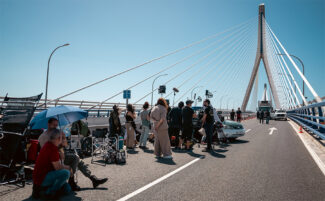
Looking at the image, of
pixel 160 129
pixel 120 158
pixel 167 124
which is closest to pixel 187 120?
pixel 167 124

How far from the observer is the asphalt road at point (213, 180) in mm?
4121

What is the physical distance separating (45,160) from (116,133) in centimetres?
503

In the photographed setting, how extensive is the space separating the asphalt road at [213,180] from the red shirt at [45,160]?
54cm

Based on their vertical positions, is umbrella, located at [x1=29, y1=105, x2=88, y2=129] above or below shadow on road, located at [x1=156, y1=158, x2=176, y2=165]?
above

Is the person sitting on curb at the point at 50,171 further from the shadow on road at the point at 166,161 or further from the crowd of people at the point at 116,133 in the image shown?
the shadow on road at the point at 166,161

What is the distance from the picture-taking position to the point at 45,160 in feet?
12.8

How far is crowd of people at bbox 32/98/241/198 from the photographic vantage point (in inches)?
154

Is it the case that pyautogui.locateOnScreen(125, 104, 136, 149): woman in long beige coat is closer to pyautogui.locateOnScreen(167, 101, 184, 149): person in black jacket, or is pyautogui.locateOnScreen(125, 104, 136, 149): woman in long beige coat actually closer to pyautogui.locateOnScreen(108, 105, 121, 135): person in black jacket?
pyautogui.locateOnScreen(108, 105, 121, 135): person in black jacket

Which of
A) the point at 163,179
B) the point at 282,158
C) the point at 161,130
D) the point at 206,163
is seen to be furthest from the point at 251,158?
the point at 163,179

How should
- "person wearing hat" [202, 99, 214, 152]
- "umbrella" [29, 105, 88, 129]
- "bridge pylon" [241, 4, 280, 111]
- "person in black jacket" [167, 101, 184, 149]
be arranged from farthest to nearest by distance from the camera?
"bridge pylon" [241, 4, 280, 111] < "person in black jacket" [167, 101, 184, 149] < "person wearing hat" [202, 99, 214, 152] < "umbrella" [29, 105, 88, 129]

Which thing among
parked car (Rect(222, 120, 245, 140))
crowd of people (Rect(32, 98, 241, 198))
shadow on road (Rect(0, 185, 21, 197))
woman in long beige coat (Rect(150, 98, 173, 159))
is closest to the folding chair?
shadow on road (Rect(0, 185, 21, 197))

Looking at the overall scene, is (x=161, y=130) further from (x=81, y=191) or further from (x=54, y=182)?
(x=54, y=182)

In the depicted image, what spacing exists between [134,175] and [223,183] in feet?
6.48

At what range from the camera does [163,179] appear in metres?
5.14
